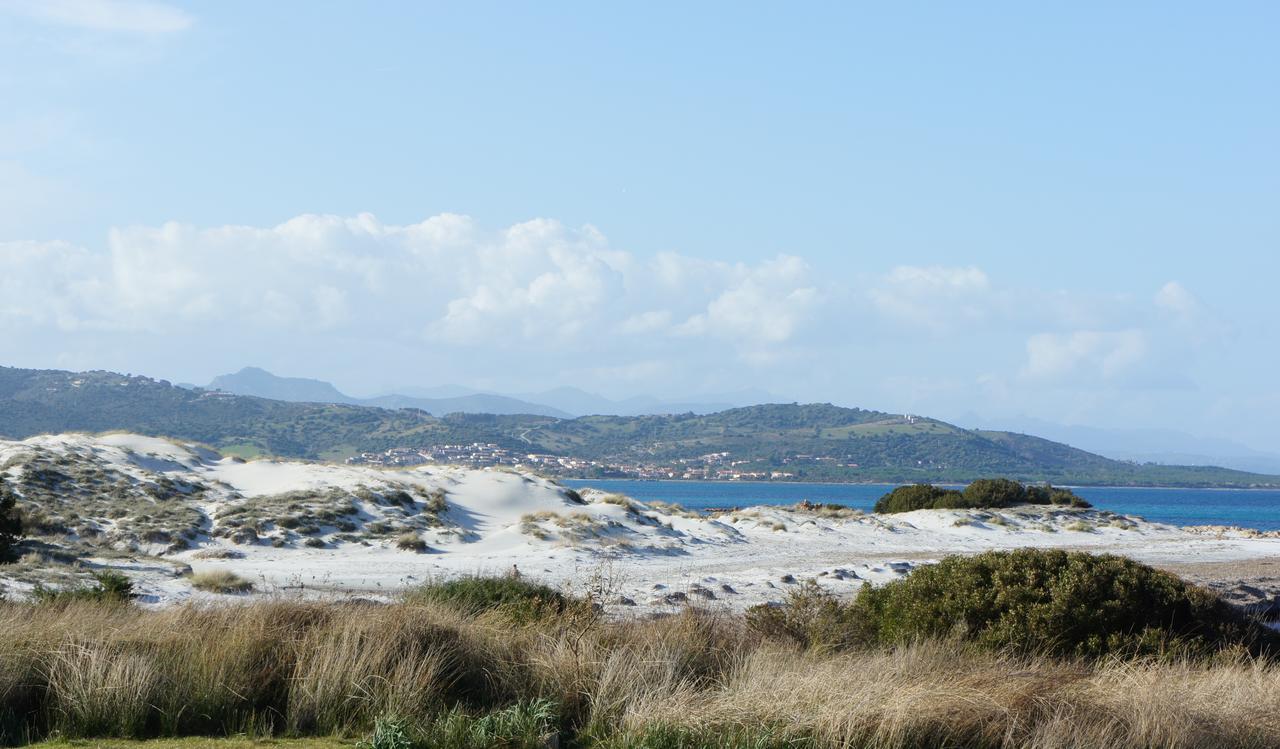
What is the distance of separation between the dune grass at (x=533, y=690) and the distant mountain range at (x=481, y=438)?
365ft

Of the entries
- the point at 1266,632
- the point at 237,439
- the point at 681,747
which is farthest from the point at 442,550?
the point at 237,439

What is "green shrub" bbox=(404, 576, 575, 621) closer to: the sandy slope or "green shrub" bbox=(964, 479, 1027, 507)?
the sandy slope

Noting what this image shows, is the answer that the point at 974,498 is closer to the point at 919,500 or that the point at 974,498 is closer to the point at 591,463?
the point at 919,500

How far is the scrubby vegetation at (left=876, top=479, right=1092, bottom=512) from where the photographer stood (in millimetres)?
48406

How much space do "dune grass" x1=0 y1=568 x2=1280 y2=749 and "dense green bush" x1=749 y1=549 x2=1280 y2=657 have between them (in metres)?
1.55

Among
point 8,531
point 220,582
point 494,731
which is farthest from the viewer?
point 8,531

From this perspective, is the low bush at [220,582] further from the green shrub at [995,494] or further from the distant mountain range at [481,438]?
the distant mountain range at [481,438]

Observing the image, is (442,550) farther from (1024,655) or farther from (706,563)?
(1024,655)

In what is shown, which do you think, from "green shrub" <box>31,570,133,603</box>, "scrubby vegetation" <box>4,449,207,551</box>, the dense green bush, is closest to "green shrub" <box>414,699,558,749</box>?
the dense green bush

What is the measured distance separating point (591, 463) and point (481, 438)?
51.3 feet

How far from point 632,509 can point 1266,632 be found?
23.7 meters

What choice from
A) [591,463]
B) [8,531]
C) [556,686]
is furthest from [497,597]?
[591,463]

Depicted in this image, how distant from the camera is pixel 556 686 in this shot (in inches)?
335

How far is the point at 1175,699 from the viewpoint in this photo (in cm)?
822
